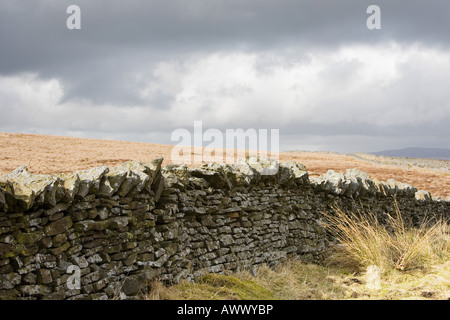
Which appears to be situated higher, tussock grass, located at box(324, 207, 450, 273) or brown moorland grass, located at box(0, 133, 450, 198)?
brown moorland grass, located at box(0, 133, 450, 198)

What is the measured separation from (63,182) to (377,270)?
6702mm

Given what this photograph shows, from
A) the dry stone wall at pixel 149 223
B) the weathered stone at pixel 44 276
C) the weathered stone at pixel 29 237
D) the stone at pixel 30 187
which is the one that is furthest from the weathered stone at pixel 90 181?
the weathered stone at pixel 44 276

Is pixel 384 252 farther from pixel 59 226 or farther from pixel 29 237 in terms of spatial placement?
pixel 29 237

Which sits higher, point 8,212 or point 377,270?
point 8,212

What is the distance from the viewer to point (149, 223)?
6.99 m

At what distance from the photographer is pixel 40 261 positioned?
17.7 feet

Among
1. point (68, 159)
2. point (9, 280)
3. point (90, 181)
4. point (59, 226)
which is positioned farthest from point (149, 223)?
point (68, 159)

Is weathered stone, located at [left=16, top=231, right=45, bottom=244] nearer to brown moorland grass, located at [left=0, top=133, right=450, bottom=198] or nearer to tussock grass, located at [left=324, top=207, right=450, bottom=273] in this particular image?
tussock grass, located at [left=324, top=207, right=450, bottom=273]

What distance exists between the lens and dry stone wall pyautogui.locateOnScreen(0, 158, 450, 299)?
5.32 meters

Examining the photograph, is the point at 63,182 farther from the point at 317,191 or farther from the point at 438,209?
the point at 438,209

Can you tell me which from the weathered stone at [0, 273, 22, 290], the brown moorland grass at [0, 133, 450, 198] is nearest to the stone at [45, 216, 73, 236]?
the weathered stone at [0, 273, 22, 290]

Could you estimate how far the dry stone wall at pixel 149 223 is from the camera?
17.5ft

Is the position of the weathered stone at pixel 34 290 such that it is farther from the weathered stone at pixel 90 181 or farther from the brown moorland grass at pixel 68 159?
the brown moorland grass at pixel 68 159

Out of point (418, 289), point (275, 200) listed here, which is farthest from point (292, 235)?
point (418, 289)
